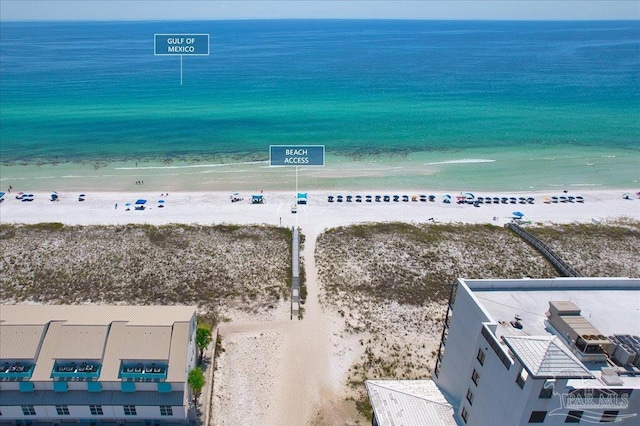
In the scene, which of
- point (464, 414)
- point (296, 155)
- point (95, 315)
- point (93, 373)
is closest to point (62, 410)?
point (93, 373)

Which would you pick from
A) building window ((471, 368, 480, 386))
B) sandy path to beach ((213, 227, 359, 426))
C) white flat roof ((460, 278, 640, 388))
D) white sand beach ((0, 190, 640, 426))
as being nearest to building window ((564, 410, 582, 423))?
white flat roof ((460, 278, 640, 388))

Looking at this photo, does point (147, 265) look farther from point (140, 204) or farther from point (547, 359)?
point (547, 359)

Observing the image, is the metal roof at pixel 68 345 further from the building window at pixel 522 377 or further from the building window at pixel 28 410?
the building window at pixel 522 377

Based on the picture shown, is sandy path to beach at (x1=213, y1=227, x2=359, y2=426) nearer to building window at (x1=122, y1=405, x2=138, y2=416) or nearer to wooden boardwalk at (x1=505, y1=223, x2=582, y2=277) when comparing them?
building window at (x1=122, y1=405, x2=138, y2=416)

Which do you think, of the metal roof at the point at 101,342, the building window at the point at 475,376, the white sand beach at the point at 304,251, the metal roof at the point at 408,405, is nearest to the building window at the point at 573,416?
the building window at the point at 475,376

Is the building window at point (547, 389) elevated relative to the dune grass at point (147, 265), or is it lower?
elevated
